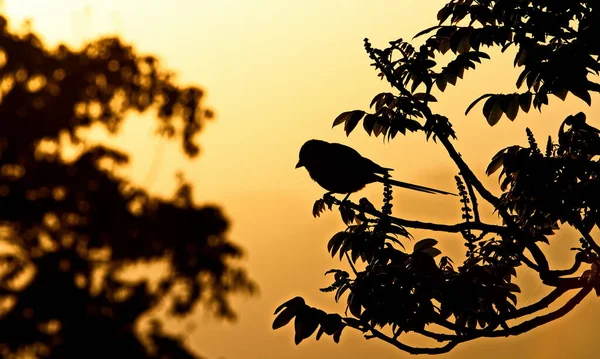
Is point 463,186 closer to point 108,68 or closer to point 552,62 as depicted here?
point 552,62

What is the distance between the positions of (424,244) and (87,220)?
1115 centimetres

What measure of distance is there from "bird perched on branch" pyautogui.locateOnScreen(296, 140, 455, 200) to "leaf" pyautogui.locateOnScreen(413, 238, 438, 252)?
5.08 feet

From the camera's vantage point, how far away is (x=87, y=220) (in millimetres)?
14023

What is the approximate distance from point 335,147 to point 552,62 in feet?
9.43

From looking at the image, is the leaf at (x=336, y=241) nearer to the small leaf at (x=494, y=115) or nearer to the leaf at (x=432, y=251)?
the leaf at (x=432, y=251)

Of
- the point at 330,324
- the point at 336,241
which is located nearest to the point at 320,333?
the point at 330,324

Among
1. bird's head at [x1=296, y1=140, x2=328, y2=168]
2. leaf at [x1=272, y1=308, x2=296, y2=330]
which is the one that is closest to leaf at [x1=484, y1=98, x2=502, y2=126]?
leaf at [x1=272, y1=308, x2=296, y2=330]

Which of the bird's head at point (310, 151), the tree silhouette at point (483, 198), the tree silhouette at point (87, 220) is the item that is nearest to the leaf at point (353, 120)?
the tree silhouette at point (483, 198)

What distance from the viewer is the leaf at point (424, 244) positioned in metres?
4.16

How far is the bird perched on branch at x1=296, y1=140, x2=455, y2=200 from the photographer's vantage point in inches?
232

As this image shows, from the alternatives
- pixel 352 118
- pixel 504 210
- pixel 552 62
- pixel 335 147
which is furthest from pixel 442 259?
pixel 335 147

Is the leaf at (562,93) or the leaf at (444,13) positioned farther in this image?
the leaf at (444,13)

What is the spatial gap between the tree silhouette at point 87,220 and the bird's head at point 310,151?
7694 millimetres

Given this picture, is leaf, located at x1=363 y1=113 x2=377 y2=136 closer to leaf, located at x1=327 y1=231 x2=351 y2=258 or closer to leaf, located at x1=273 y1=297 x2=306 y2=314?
leaf, located at x1=327 y1=231 x2=351 y2=258
